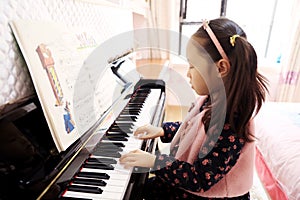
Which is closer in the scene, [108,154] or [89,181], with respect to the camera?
[89,181]

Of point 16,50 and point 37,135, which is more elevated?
point 16,50

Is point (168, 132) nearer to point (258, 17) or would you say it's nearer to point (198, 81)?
point (198, 81)

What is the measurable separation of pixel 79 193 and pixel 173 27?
101 inches

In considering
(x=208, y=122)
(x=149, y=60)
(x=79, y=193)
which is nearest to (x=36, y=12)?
(x=79, y=193)

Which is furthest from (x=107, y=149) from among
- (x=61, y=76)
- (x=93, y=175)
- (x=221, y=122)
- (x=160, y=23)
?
(x=160, y=23)

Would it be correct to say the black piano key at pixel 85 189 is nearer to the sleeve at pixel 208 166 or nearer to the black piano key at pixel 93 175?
the black piano key at pixel 93 175

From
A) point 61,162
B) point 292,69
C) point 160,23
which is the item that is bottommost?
point 292,69

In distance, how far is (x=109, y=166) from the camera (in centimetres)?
64

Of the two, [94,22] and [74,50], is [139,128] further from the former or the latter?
[94,22]

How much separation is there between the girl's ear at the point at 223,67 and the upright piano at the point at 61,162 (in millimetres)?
405

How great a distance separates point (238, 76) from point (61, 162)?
1.92 ft

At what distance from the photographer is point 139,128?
2.93 feet

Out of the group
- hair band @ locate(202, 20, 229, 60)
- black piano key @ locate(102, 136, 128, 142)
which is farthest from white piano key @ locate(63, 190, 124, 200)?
hair band @ locate(202, 20, 229, 60)

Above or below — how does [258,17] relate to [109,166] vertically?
above
